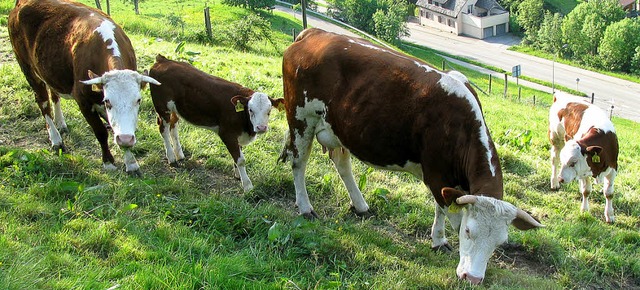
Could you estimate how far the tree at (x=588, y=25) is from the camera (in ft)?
199

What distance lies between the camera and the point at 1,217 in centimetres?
524

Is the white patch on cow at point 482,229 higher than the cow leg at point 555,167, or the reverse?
the white patch on cow at point 482,229

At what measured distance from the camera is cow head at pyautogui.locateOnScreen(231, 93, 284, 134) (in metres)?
7.38

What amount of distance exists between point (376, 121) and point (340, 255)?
1408 millimetres

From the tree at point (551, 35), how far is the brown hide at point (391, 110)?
61229mm

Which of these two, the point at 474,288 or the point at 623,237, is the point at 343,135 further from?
the point at 623,237

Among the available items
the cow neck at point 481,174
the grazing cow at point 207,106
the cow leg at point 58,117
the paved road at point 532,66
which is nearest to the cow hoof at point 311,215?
the grazing cow at point 207,106

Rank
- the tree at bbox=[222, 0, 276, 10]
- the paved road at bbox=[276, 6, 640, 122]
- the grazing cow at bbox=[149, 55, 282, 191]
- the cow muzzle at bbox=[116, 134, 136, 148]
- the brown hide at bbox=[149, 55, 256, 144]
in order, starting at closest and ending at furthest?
the cow muzzle at bbox=[116, 134, 136, 148]
the grazing cow at bbox=[149, 55, 282, 191]
the brown hide at bbox=[149, 55, 256, 144]
the paved road at bbox=[276, 6, 640, 122]
the tree at bbox=[222, 0, 276, 10]

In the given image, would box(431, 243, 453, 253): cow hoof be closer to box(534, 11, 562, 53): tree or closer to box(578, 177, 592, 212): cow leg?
box(578, 177, 592, 212): cow leg

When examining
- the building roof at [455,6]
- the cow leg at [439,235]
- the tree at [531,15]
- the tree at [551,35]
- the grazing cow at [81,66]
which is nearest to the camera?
the cow leg at [439,235]

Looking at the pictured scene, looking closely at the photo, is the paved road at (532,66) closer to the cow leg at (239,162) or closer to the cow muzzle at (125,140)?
the cow leg at (239,162)

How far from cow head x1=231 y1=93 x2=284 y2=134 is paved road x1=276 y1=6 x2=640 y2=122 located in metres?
38.8

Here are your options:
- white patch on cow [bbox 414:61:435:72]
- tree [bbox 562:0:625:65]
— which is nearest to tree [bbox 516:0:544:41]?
tree [bbox 562:0:625:65]

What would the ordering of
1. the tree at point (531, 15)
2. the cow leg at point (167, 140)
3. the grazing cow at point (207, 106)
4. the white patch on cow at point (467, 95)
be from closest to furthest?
the white patch on cow at point (467, 95) < the grazing cow at point (207, 106) < the cow leg at point (167, 140) < the tree at point (531, 15)
